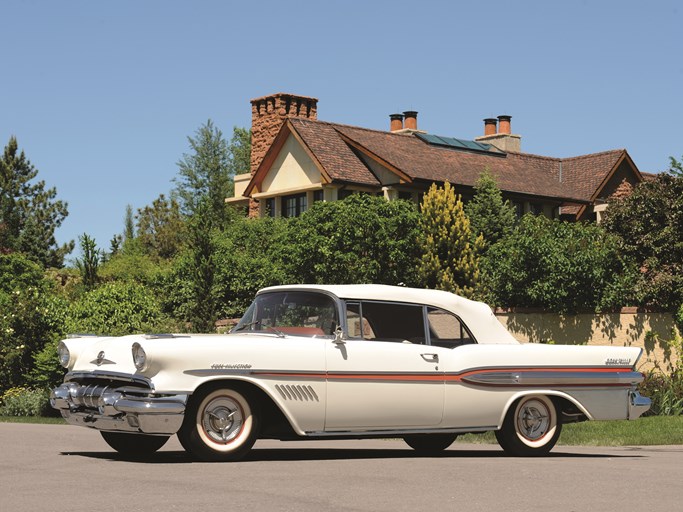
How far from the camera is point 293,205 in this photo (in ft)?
152

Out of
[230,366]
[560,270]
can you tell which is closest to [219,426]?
[230,366]

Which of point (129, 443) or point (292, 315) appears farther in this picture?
point (292, 315)

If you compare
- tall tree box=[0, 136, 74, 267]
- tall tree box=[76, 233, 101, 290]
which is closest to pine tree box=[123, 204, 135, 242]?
tall tree box=[0, 136, 74, 267]

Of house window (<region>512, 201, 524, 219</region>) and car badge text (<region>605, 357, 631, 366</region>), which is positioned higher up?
house window (<region>512, 201, 524, 219</region>)

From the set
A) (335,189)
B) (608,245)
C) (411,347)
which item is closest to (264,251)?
(335,189)

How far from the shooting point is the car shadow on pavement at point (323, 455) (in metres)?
11.2

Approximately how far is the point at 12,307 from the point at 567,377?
21.5 m

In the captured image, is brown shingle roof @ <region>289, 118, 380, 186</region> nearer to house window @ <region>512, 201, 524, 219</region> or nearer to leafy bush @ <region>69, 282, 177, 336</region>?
house window @ <region>512, 201, 524, 219</region>

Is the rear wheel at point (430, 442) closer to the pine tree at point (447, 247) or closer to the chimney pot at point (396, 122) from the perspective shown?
the pine tree at point (447, 247)

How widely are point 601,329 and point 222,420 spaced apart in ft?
62.4

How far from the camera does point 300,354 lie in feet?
36.4

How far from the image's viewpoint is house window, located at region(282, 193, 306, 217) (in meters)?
45.8

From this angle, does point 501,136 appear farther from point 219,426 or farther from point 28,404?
point 219,426

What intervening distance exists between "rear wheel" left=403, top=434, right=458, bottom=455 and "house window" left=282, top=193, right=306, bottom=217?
107ft
